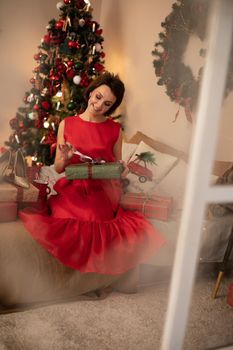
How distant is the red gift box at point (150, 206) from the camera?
1.62m

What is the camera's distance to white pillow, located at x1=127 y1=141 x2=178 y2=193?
1.86 meters

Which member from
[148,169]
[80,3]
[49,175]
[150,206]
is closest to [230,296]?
[150,206]

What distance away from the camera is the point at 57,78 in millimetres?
2451

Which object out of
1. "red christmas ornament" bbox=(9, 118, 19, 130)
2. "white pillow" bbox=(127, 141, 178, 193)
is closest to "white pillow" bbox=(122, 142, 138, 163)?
"white pillow" bbox=(127, 141, 178, 193)

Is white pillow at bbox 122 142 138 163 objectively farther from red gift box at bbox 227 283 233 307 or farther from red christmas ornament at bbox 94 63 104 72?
red gift box at bbox 227 283 233 307

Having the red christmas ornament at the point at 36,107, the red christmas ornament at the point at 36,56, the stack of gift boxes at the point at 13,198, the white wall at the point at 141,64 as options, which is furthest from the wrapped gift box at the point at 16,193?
the red christmas ornament at the point at 36,56

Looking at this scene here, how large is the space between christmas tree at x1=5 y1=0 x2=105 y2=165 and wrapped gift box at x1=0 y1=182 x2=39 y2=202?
105cm

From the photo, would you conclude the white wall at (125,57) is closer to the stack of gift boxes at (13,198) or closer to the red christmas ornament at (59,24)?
the red christmas ornament at (59,24)

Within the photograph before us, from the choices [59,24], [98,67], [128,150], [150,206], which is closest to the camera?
[150,206]

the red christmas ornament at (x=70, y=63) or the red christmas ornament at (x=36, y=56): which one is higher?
the red christmas ornament at (x=36, y=56)

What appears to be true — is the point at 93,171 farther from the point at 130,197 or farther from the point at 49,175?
the point at 49,175

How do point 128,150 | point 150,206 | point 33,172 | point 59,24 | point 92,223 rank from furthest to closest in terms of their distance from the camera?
1. point 59,24
2. point 128,150
3. point 33,172
4. point 150,206
5. point 92,223

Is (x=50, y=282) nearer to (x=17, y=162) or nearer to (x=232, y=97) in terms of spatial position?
(x=17, y=162)

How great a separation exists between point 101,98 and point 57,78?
3.38 ft
